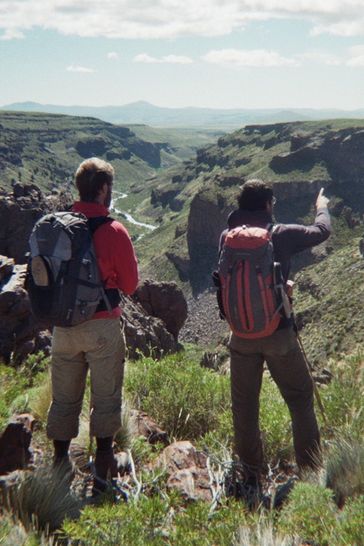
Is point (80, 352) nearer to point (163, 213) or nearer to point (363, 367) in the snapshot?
point (363, 367)

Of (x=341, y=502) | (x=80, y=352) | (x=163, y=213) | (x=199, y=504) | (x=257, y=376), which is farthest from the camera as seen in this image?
(x=163, y=213)

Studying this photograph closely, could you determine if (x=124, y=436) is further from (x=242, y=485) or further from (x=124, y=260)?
(x=124, y=260)

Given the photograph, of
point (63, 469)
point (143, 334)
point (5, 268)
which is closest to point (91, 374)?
point (63, 469)

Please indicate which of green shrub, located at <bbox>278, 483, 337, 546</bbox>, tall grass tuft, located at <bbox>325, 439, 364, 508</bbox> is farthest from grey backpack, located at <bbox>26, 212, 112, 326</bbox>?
tall grass tuft, located at <bbox>325, 439, 364, 508</bbox>

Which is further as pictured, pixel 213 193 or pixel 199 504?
pixel 213 193

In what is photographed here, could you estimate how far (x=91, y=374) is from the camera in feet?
14.3

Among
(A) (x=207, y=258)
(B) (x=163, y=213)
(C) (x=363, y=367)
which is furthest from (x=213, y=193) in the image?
(C) (x=363, y=367)

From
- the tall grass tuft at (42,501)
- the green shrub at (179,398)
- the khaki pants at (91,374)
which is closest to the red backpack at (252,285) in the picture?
the khaki pants at (91,374)

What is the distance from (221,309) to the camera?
466 cm

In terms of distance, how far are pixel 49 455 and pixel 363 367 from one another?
125 inches

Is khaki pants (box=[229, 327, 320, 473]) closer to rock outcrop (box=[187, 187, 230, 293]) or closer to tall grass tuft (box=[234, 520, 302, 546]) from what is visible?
tall grass tuft (box=[234, 520, 302, 546])

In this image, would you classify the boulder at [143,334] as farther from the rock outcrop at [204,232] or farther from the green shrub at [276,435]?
the rock outcrop at [204,232]

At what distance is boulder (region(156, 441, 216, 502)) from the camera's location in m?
4.16

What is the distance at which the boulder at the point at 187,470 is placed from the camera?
13.6 feet
